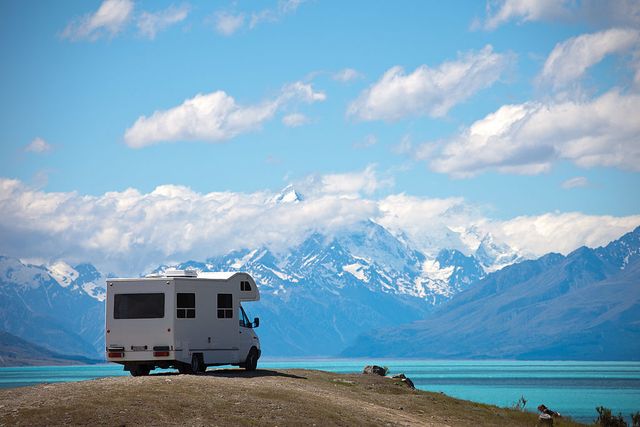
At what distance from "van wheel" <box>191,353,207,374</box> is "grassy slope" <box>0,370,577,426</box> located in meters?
0.55

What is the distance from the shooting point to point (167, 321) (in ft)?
133

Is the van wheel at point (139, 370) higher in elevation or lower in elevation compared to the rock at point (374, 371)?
higher

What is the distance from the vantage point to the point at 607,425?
4453 cm

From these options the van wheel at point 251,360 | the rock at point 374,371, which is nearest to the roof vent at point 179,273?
the van wheel at point 251,360

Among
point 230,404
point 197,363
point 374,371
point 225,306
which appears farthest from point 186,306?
point 374,371

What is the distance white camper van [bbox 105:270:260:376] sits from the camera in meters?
40.6

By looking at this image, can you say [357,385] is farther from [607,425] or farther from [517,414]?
[607,425]

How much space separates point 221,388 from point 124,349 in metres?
7.39

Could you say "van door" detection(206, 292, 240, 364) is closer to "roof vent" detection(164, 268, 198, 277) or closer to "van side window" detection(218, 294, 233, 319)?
"van side window" detection(218, 294, 233, 319)

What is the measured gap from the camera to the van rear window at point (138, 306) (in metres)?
40.7

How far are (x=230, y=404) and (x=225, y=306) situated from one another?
10200 millimetres

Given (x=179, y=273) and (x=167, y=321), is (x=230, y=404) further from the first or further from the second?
(x=179, y=273)

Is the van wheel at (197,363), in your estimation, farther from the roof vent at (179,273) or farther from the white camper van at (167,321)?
the roof vent at (179,273)

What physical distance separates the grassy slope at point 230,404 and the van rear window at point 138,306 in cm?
347
